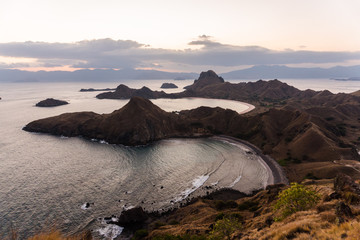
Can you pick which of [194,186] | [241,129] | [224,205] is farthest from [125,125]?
[224,205]

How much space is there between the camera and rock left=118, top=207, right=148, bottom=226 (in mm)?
55844

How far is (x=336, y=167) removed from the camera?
75.5m

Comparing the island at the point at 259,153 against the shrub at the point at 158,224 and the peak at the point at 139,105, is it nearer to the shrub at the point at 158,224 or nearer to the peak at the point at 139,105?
the shrub at the point at 158,224

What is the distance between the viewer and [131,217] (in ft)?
184

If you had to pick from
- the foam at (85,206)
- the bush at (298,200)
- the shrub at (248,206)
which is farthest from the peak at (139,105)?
the bush at (298,200)

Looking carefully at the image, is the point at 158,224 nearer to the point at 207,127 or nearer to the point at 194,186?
the point at 194,186

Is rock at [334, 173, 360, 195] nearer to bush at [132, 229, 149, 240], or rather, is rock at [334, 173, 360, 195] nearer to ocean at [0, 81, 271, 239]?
ocean at [0, 81, 271, 239]

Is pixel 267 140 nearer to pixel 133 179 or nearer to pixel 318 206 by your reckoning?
pixel 133 179

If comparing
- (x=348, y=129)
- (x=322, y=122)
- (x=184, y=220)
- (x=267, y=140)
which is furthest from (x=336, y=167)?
(x=348, y=129)

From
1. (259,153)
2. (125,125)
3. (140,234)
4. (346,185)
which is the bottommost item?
(140,234)

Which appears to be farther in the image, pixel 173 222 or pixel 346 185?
pixel 173 222

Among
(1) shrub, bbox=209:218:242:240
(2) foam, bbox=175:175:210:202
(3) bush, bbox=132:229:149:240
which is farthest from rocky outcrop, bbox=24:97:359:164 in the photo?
(1) shrub, bbox=209:218:242:240

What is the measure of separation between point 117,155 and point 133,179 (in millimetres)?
29187

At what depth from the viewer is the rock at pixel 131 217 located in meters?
55.8
